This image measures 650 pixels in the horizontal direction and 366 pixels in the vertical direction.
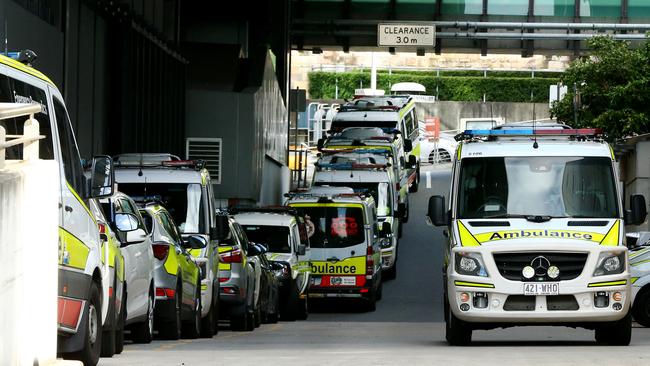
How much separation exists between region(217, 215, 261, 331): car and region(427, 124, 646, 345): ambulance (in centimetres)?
532

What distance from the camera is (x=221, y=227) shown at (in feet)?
70.2

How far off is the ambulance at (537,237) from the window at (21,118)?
22.1 ft

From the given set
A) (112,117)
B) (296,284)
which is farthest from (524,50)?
(296,284)

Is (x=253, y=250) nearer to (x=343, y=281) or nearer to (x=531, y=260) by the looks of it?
(x=343, y=281)

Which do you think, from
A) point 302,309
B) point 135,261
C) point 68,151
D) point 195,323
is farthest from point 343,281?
point 68,151

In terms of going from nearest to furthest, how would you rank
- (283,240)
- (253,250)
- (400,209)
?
(253,250), (283,240), (400,209)

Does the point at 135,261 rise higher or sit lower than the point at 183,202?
lower

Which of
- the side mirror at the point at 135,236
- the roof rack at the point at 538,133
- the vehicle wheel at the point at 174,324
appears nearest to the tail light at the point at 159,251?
the vehicle wheel at the point at 174,324

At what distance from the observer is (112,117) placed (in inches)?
1341

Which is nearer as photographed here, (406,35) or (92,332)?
(92,332)

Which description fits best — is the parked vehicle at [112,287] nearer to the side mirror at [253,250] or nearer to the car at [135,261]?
the car at [135,261]

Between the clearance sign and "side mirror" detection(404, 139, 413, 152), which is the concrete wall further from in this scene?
"side mirror" detection(404, 139, 413, 152)

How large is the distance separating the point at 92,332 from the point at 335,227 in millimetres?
19638

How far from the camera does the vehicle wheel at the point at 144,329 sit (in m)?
17.5
